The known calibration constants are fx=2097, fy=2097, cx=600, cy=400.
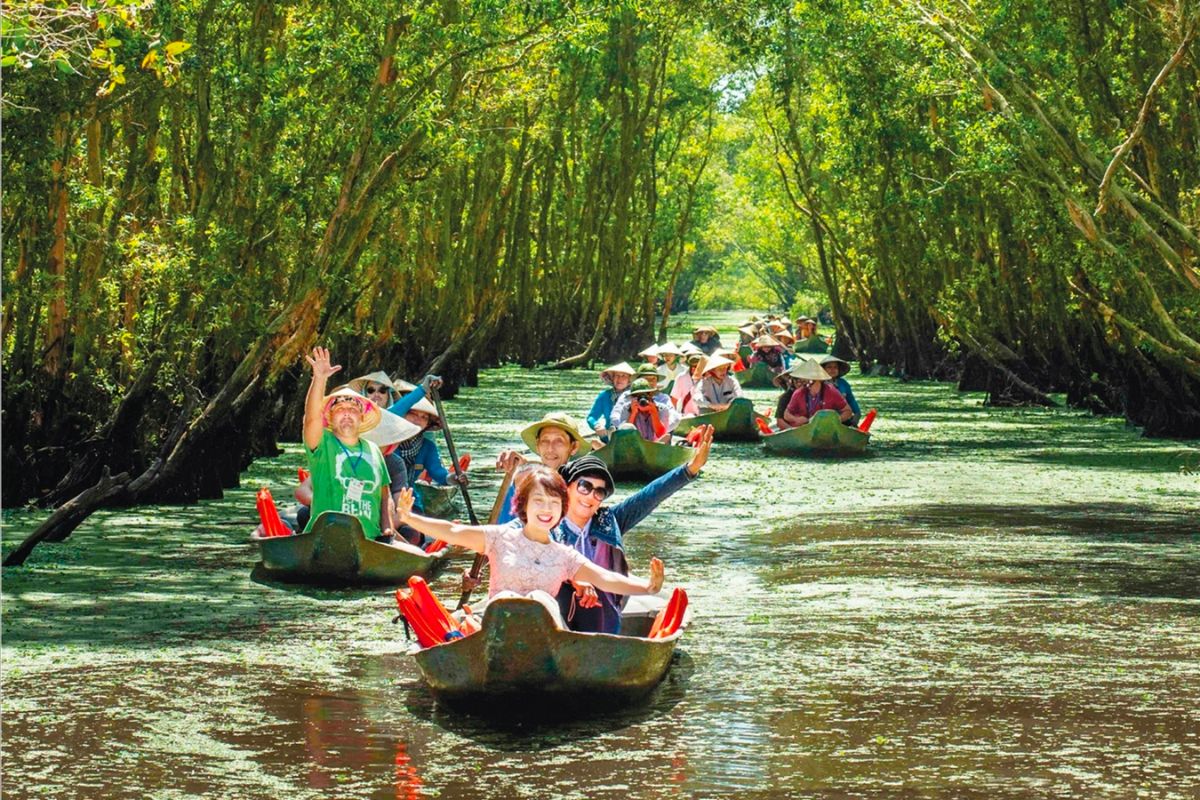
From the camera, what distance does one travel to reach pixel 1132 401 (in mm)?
27859

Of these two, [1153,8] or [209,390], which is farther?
[1153,8]

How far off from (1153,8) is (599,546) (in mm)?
12827

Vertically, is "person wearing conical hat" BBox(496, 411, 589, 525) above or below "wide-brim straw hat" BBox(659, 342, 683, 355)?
below

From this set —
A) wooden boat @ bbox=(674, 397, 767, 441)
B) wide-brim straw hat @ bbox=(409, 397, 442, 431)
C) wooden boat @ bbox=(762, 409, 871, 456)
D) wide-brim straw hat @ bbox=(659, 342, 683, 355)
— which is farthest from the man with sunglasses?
wide-brim straw hat @ bbox=(659, 342, 683, 355)

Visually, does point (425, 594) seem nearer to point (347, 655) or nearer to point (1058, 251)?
point (347, 655)

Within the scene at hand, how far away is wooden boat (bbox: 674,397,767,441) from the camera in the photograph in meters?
25.3

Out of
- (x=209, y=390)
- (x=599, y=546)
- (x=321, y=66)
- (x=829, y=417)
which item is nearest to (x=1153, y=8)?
(x=829, y=417)

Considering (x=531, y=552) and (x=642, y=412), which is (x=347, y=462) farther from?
(x=642, y=412)

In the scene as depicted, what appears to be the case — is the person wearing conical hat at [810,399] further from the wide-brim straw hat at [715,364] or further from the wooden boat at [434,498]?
the wooden boat at [434,498]

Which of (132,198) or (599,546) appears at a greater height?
(132,198)

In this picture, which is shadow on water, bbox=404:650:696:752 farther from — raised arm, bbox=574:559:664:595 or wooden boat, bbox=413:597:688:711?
raised arm, bbox=574:559:664:595

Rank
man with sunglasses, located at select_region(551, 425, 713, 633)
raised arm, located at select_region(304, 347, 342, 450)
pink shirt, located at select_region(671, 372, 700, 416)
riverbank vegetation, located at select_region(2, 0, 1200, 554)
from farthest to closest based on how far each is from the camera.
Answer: pink shirt, located at select_region(671, 372, 700, 416) → riverbank vegetation, located at select_region(2, 0, 1200, 554) → raised arm, located at select_region(304, 347, 342, 450) → man with sunglasses, located at select_region(551, 425, 713, 633)

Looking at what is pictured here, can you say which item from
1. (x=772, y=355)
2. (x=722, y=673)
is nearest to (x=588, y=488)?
(x=722, y=673)

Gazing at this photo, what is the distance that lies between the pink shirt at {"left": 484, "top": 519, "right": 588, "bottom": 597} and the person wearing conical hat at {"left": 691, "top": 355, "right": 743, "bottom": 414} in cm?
1705
